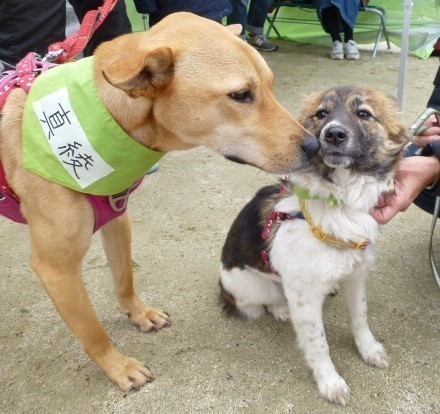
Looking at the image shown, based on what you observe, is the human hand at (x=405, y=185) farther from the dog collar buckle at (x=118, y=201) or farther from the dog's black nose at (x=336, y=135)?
the dog collar buckle at (x=118, y=201)

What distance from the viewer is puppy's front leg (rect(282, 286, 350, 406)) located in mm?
1728

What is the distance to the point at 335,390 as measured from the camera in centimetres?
178

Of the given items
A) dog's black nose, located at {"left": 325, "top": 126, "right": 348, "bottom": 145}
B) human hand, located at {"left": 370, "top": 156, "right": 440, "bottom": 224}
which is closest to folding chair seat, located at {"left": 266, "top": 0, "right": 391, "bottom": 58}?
human hand, located at {"left": 370, "top": 156, "right": 440, "bottom": 224}

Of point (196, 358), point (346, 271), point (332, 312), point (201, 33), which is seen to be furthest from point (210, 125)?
point (332, 312)

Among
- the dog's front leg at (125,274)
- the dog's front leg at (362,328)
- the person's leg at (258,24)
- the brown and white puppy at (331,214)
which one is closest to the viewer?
the brown and white puppy at (331,214)

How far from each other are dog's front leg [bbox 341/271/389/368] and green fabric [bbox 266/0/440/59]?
5.44 metres

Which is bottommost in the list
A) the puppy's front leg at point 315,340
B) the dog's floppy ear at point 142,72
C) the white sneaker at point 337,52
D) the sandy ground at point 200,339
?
the white sneaker at point 337,52

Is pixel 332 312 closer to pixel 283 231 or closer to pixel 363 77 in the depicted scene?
pixel 283 231

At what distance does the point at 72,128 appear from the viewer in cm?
139

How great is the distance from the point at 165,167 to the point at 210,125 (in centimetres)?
238

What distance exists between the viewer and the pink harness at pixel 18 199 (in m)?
1.57

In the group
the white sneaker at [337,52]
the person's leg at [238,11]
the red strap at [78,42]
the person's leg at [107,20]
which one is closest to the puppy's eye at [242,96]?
the red strap at [78,42]

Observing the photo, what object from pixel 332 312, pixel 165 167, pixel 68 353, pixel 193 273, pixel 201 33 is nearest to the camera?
pixel 201 33

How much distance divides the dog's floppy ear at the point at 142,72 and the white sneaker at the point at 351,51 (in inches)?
224
